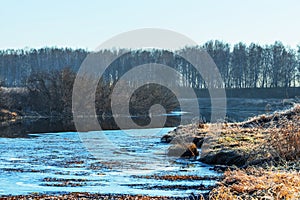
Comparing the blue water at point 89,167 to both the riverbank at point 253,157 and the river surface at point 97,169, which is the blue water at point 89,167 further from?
the riverbank at point 253,157

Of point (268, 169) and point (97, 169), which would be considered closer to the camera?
point (268, 169)

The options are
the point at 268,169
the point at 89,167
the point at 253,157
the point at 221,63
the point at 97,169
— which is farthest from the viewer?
the point at 221,63

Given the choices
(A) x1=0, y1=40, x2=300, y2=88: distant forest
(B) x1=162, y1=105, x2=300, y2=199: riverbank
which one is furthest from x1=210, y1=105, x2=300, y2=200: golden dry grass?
(A) x1=0, y1=40, x2=300, y2=88: distant forest

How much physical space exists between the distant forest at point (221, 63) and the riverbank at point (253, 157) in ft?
217

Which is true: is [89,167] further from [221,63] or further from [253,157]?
[221,63]

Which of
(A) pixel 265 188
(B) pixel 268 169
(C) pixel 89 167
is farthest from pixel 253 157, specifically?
(A) pixel 265 188

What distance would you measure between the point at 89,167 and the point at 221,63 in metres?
101

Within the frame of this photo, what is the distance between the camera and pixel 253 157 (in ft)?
56.6

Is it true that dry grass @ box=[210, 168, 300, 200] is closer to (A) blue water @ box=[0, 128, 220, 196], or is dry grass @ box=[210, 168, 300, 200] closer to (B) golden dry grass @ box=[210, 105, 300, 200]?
(B) golden dry grass @ box=[210, 105, 300, 200]

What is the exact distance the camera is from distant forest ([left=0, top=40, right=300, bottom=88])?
105m

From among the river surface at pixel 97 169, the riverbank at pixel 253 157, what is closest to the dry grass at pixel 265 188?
the riverbank at pixel 253 157

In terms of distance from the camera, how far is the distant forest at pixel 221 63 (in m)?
105

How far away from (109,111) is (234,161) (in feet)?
151

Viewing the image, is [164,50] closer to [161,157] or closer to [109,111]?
[109,111]
